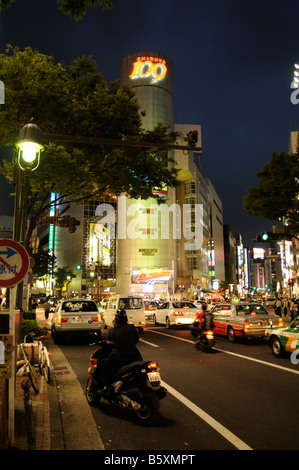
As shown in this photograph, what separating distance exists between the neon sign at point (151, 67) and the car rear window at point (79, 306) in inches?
3569

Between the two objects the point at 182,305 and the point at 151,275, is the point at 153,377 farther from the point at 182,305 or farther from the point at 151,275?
the point at 151,275

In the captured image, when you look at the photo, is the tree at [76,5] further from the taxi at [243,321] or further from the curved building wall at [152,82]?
the curved building wall at [152,82]

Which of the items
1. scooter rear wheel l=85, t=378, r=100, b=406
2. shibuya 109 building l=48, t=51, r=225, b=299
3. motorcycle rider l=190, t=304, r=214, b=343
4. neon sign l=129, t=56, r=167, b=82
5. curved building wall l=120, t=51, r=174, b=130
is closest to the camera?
scooter rear wheel l=85, t=378, r=100, b=406

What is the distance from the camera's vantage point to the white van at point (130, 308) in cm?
1966

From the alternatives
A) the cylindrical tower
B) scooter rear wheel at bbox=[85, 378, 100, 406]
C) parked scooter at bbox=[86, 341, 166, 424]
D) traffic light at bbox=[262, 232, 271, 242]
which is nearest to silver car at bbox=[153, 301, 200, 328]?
traffic light at bbox=[262, 232, 271, 242]

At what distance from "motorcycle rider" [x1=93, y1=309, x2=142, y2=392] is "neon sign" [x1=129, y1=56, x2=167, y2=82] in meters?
99.6

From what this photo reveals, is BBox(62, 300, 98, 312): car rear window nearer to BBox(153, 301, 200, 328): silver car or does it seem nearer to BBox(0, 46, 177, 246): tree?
BBox(0, 46, 177, 246): tree

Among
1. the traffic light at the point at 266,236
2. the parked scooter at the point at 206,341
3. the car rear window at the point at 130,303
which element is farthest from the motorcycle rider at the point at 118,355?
the traffic light at the point at 266,236

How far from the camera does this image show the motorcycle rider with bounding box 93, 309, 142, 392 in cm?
624

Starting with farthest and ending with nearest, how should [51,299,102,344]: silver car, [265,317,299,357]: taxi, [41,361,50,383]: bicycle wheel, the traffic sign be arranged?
1. [51,299,102,344]: silver car
2. [265,317,299,357]: taxi
3. [41,361,50,383]: bicycle wheel
4. the traffic sign

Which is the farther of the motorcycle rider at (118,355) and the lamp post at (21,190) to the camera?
the motorcycle rider at (118,355)
